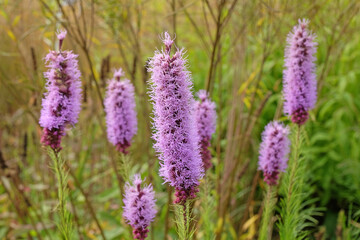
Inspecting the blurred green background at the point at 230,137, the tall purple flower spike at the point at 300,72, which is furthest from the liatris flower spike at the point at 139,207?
the blurred green background at the point at 230,137

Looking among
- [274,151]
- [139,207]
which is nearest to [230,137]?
[274,151]

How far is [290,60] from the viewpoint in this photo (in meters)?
1.79

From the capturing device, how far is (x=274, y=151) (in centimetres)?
194

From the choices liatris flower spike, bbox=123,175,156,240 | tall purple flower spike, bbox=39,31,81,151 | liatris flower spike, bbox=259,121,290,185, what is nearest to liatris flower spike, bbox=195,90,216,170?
liatris flower spike, bbox=259,121,290,185

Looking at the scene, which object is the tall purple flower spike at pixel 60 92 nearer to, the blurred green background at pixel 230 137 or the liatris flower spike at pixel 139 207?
the liatris flower spike at pixel 139 207

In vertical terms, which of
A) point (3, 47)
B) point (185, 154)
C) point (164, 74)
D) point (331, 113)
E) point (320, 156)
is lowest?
point (185, 154)

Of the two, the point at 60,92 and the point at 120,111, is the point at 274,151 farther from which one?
the point at 60,92

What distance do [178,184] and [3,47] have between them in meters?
3.84

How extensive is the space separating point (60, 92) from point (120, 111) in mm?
384

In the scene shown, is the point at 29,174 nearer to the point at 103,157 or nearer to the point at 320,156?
the point at 103,157

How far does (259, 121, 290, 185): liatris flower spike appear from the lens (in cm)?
191

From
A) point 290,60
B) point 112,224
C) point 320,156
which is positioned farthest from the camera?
point 320,156

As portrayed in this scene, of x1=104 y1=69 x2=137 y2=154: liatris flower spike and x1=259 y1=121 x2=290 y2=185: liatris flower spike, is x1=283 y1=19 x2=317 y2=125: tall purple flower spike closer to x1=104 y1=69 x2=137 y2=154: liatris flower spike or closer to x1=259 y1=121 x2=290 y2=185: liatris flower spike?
x1=259 y1=121 x2=290 y2=185: liatris flower spike

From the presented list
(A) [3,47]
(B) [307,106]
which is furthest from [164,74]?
(A) [3,47]
